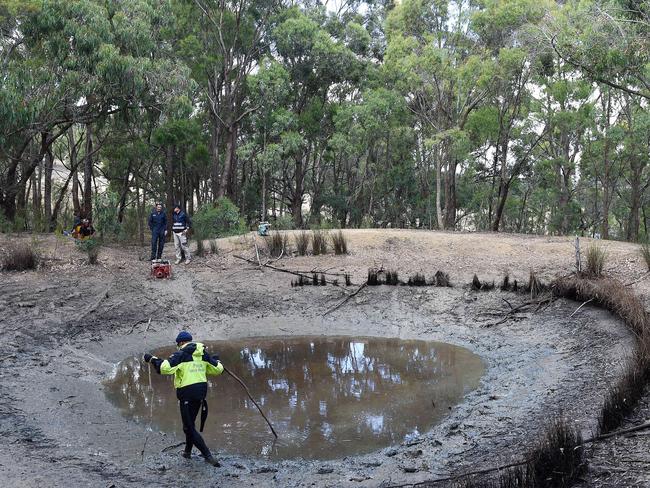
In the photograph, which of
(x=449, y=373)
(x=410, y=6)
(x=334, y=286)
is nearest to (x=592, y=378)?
(x=449, y=373)

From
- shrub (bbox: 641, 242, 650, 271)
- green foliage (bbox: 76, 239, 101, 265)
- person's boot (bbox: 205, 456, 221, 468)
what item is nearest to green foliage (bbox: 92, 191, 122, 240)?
green foliage (bbox: 76, 239, 101, 265)

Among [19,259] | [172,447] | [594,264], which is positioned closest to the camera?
[172,447]

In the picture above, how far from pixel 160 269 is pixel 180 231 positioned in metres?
1.49

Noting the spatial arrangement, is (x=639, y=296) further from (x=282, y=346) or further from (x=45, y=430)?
(x=45, y=430)

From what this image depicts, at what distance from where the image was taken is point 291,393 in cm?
895

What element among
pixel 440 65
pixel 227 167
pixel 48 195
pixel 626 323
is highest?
pixel 440 65

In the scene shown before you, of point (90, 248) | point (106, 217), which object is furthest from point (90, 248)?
point (106, 217)

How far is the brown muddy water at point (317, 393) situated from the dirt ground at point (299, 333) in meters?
0.31

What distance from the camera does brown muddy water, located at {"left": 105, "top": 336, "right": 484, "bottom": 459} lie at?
7.23 metres

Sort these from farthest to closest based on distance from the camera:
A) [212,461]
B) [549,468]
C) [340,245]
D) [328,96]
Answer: [328,96] < [340,245] < [212,461] < [549,468]

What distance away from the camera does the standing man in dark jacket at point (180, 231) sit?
1532 centimetres

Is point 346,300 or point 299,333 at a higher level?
point 346,300

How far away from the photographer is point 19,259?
1324 cm

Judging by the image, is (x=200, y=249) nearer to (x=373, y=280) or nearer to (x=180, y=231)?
(x=180, y=231)
